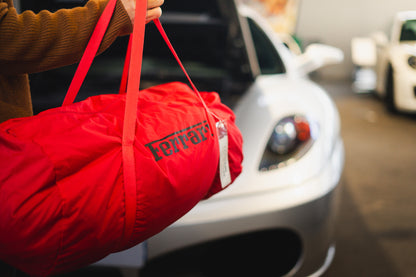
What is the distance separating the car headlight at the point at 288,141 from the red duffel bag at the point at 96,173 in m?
0.64

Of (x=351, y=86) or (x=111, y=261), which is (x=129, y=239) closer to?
(x=111, y=261)

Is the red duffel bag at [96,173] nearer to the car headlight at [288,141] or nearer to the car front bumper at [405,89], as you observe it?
the car headlight at [288,141]

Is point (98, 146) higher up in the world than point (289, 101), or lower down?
higher up

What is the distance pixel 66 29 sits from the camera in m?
0.64

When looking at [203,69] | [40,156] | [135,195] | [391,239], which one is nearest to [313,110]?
[203,69]

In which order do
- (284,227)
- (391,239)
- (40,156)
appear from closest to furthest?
(40,156) → (284,227) → (391,239)

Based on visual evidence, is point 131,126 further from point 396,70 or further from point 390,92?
point 390,92

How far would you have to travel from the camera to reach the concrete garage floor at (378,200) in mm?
1811

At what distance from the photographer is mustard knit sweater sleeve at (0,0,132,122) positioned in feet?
2.02

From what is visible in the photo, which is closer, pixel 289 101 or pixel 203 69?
pixel 289 101

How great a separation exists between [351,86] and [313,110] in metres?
6.02

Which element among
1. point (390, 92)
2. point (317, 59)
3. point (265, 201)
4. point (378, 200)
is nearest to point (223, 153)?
point (265, 201)

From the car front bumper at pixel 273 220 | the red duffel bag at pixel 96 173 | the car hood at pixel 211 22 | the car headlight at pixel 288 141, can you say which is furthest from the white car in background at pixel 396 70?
the red duffel bag at pixel 96 173

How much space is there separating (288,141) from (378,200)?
1418mm
